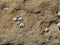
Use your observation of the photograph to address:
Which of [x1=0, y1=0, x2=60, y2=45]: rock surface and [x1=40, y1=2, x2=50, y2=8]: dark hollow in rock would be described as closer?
[x1=0, y1=0, x2=60, y2=45]: rock surface

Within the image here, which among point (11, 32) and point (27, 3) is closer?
point (11, 32)

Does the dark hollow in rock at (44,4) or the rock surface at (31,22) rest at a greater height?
the dark hollow in rock at (44,4)

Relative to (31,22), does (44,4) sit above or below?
above

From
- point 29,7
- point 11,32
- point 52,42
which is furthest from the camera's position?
point 29,7

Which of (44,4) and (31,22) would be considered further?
(44,4)

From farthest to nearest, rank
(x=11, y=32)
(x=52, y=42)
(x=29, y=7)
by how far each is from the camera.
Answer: (x=29, y=7) < (x=11, y=32) < (x=52, y=42)

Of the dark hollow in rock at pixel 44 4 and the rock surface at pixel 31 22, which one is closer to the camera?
the rock surface at pixel 31 22

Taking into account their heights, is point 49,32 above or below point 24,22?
below

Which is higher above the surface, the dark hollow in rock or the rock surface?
the dark hollow in rock

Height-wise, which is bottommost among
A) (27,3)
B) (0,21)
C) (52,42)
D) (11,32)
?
(52,42)

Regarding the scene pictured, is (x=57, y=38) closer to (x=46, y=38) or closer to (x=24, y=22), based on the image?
(x=46, y=38)

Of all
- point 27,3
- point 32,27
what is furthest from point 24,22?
point 27,3
